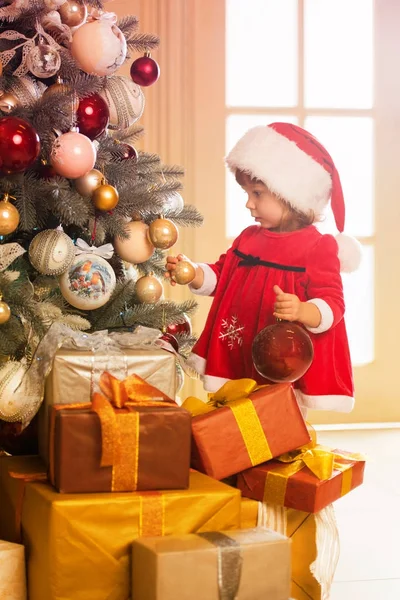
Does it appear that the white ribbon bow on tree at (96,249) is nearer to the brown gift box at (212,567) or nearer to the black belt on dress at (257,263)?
the black belt on dress at (257,263)

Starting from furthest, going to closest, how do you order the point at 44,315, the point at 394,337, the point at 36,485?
the point at 394,337, the point at 44,315, the point at 36,485

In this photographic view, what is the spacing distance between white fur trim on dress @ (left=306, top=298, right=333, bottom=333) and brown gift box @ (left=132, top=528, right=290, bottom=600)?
517 millimetres

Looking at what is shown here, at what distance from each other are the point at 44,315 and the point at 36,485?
343 mm

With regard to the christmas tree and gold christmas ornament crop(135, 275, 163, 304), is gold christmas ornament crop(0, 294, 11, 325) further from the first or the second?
gold christmas ornament crop(135, 275, 163, 304)

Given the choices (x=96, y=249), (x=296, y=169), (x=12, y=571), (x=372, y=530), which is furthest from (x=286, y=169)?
(x=12, y=571)

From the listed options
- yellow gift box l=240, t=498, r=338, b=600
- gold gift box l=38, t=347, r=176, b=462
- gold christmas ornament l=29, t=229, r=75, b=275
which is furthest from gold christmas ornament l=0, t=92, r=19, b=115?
yellow gift box l=240, t=498, r=338, b=600

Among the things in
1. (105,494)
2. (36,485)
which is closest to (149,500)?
(105,494)

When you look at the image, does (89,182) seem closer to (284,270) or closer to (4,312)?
(4,312)

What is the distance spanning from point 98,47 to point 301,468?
0.80 metres

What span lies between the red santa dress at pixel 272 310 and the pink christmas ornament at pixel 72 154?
39 cm

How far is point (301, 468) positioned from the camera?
1.28 m

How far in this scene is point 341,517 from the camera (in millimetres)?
1795

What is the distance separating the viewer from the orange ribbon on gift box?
1101mm

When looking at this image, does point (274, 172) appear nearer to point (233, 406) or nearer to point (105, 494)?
point (233, 406)
